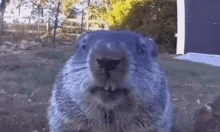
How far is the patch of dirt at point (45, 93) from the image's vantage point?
3.84m

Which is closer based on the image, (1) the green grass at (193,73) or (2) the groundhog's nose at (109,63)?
(2) the groundhog's nose at (109,63)

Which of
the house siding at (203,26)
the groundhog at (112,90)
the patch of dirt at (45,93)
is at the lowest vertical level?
the patch of dirt at (45,93)

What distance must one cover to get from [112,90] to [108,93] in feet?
A: 0.09

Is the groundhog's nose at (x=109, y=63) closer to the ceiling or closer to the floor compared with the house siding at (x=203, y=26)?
closer to the floor

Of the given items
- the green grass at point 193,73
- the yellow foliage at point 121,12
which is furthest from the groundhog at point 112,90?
the yellow foliage at point 121,12

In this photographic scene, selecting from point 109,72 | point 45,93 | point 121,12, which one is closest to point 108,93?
point 109,72

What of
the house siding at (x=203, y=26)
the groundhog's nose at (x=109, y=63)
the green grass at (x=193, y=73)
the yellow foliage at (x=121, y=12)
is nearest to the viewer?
the groundhog's nose at (x=109, y=63)

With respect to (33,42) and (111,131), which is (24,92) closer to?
(111,131)

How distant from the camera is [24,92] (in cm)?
548

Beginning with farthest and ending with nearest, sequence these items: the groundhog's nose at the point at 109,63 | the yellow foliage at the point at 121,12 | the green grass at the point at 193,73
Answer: the yellow foliage at the point at 121,12, the green grass at the point at 193,73, the groundhog's nose at the point at 109,63

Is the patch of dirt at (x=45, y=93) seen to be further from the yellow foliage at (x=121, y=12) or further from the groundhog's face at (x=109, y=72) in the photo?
the yellow foliage at (x=121, y=12)

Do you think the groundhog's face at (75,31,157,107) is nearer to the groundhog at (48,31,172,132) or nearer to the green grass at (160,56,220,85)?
the groundhog at (48,31,172,132)

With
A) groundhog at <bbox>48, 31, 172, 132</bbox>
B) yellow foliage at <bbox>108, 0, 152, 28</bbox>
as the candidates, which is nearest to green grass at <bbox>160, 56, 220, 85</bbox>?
yellow foliage at <bbox>108, 0, 152, 28</bbox>

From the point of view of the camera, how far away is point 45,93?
17.9 ft
